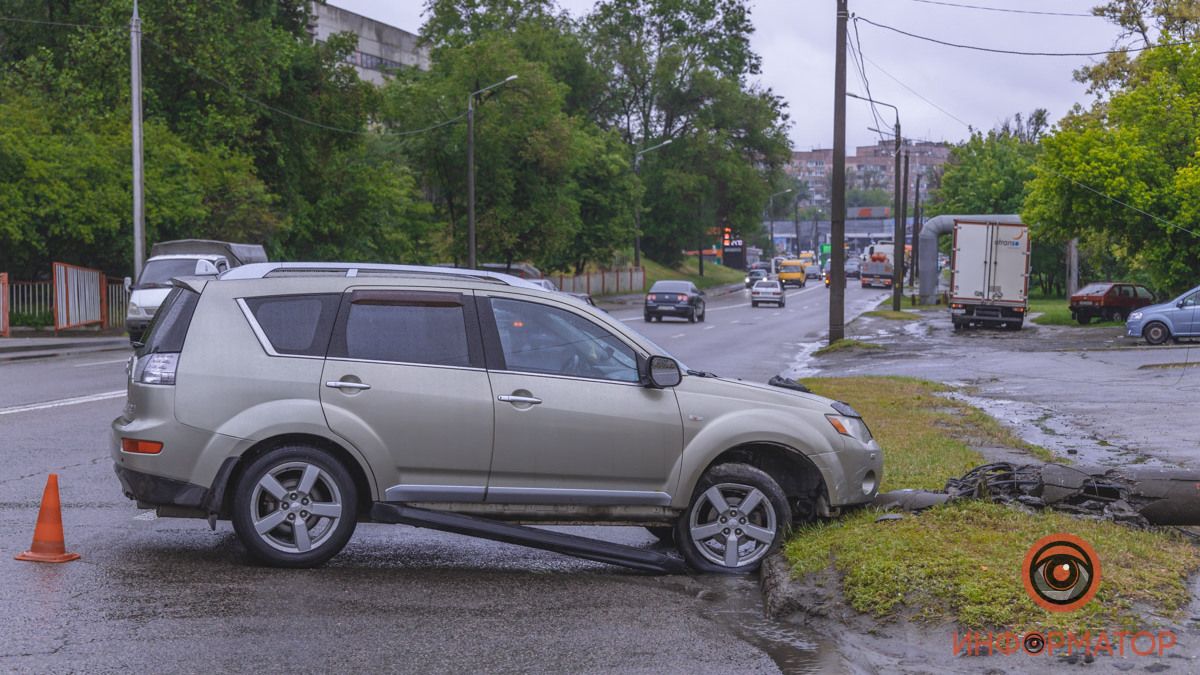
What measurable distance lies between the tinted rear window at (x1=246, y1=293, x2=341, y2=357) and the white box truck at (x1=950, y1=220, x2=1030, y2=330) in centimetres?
3708

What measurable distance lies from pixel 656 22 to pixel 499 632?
3509 inches

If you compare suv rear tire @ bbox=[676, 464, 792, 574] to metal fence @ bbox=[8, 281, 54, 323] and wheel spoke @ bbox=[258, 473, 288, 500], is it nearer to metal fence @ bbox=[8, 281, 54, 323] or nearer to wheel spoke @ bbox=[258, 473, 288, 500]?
wheel spoke @ bbox=[258, 473, 288, 500]

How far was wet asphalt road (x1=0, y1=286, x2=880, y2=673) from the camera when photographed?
6020 millimetres

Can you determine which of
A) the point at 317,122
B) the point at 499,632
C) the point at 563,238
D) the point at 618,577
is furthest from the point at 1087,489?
the point at 563,238

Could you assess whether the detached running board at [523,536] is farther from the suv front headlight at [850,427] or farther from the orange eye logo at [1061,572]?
the orange eye logo at [1061,572]

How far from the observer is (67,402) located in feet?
52.9

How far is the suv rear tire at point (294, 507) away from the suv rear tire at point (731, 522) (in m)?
2.00

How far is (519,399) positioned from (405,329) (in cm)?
80

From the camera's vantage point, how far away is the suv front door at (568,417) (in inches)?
306

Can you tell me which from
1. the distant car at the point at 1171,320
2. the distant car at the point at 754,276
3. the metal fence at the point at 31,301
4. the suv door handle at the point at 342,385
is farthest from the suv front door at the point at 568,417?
the distant car at the point at 754,276

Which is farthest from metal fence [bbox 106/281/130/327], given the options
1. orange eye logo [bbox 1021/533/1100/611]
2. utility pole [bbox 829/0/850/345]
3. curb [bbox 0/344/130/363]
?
orange eye logo [bbox 1021/533/1100/611]

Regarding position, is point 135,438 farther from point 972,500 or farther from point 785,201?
point 785,201

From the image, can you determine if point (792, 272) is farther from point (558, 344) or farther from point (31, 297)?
point (558, 344)

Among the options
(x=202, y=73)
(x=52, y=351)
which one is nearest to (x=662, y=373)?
(x=52, y=351)
